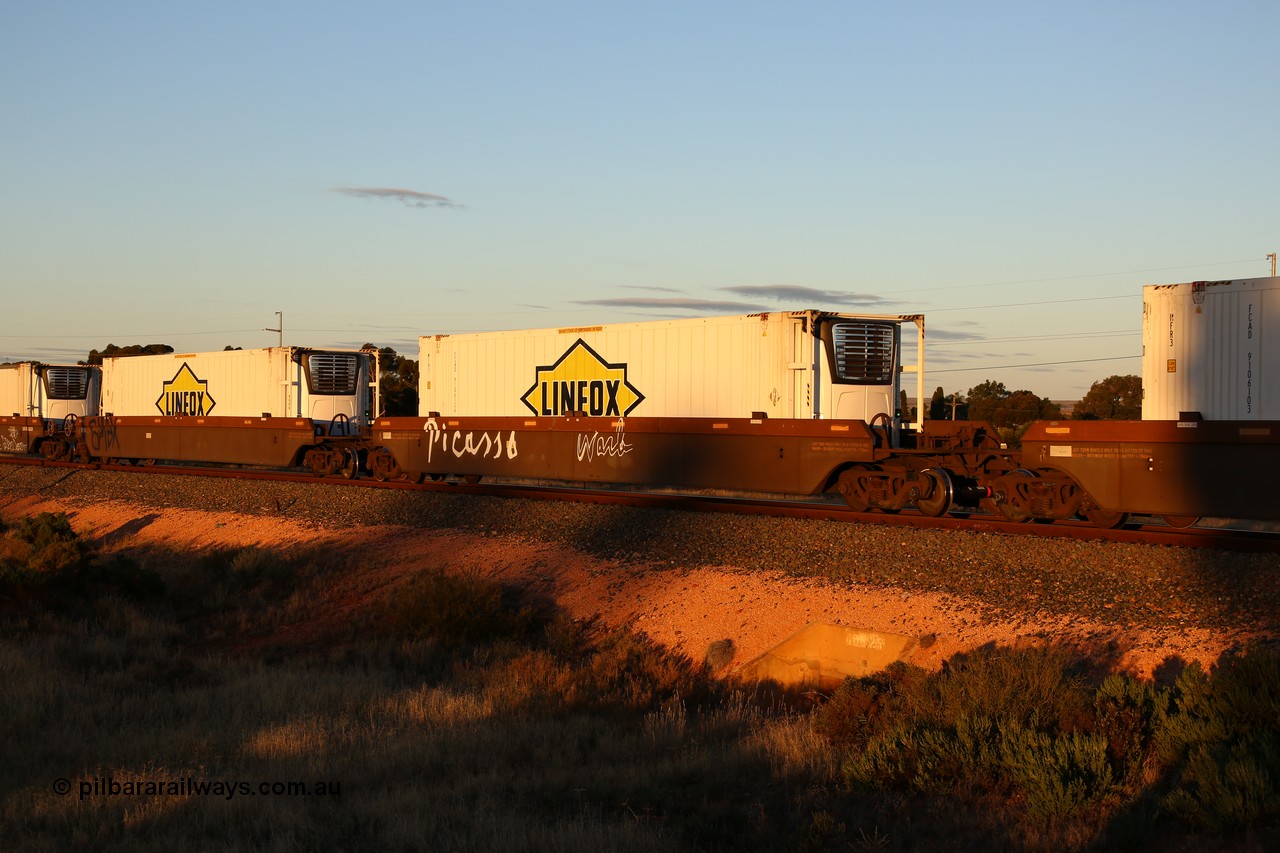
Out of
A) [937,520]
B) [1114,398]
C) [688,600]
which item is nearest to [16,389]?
[688,600]

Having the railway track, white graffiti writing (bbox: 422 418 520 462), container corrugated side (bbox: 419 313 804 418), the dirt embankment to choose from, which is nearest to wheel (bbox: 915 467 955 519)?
the railway track

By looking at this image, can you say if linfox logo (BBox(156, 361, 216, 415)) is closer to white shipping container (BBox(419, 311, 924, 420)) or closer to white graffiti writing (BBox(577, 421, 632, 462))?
white shipping container (BBox(419, 311, 924, 420))

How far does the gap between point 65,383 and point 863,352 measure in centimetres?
2828

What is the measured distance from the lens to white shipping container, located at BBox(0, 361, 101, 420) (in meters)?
36.3

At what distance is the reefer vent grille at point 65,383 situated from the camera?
36250 mm

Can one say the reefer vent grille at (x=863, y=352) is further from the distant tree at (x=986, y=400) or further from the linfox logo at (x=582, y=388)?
the distant tree at (x=986, y=400)

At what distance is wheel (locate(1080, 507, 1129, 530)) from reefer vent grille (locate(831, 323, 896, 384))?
4676mm

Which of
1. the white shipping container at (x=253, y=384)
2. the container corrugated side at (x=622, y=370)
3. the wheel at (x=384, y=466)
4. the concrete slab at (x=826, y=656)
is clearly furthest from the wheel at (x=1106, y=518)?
the white shipping container at (x=253, y=384)

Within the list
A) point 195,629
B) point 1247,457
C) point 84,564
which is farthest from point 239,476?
point 1247,457

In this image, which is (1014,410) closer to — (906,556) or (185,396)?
(185,396)

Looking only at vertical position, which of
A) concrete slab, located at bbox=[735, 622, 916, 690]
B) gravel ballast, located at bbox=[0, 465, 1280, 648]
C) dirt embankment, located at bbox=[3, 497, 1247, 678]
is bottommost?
concrete slab, located at bbox=[735, 622, 916, 690]

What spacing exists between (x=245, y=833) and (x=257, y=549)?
1238cm

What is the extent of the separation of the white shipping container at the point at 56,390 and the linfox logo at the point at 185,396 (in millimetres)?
4674

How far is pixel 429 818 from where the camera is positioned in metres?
6.55
